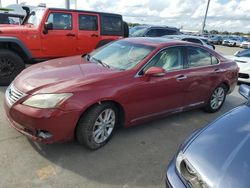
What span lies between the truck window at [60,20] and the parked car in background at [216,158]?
570cm

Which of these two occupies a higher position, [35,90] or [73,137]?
[35,90]

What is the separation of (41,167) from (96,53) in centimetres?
237

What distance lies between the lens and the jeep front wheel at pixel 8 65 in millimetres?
6406

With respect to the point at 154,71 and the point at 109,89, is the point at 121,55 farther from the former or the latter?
the point at 109,89

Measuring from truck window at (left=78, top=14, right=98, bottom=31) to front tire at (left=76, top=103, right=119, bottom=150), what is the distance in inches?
181

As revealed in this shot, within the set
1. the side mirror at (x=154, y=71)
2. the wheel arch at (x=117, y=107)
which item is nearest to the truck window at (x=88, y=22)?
the side mirror at (x=154, y=71)

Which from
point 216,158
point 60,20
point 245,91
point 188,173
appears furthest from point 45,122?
point 60,20

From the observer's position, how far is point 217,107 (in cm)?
573

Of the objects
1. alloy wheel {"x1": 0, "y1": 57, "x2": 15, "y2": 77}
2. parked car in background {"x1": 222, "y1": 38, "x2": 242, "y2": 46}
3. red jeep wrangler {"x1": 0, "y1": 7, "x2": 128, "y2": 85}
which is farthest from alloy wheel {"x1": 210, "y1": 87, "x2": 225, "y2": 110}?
parked car in background {"x1": 222, "y1": 38, "x2": 242, "y2": 46}

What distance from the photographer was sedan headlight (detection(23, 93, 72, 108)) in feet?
10.4

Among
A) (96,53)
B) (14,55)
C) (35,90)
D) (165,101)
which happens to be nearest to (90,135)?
(35,90)

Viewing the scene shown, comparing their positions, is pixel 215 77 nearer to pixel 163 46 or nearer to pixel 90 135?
pixel 163 46

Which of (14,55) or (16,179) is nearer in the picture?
(16,179)

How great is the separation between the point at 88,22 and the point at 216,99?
14.1 ft
